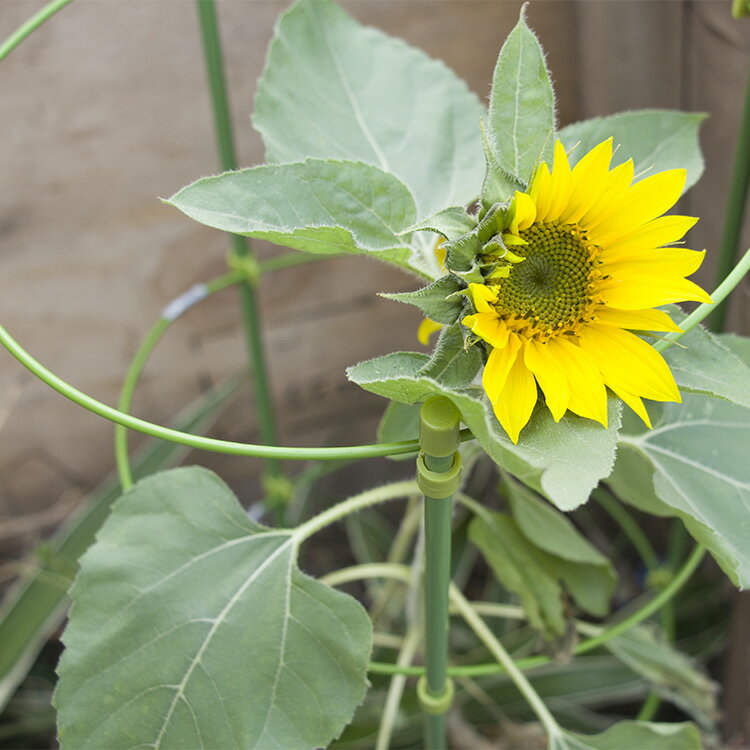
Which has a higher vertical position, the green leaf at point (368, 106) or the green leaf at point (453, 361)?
the green leaf at point (368, 106)

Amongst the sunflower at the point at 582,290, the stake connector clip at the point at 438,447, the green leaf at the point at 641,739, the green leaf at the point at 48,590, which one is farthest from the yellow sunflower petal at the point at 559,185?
the green leaf at the point at 48,590

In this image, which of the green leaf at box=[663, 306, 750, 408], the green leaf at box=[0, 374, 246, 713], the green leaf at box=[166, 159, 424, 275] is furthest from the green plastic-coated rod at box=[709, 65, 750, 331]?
the green leaf at box=[0, 374, 246, 713]

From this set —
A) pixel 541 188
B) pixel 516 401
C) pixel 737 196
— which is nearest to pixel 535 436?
pixel 516 401

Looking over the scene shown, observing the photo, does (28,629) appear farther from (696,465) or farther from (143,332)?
(696,465)

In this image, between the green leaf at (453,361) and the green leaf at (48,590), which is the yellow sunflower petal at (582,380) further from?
the green leaf at (48,590)

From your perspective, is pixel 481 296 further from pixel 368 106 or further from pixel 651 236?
pixel 368 106
